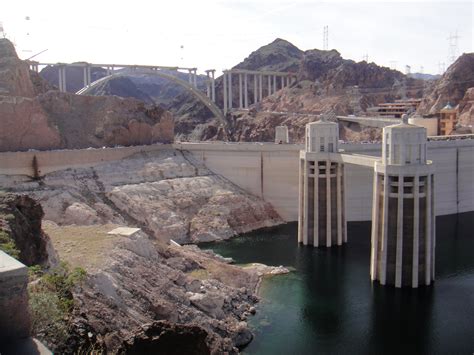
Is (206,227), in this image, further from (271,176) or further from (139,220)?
(271,176)

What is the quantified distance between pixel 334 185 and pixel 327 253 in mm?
5854

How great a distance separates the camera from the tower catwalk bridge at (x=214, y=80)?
87.1 metres

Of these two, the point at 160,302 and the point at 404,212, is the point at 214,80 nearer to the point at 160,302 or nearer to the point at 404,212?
the point at 404,212

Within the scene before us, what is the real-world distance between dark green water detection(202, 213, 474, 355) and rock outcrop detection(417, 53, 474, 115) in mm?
47983

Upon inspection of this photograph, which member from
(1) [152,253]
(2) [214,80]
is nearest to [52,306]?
(1) [152,253]

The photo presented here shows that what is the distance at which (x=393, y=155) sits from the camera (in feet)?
119

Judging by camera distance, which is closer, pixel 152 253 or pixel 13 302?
pixel 13 302

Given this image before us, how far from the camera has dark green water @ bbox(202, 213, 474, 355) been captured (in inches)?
1096

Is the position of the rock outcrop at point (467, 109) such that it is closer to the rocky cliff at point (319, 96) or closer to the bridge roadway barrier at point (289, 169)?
the rocky cliff at point (319, 96)

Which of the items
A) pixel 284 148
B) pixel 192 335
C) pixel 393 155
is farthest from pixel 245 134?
pixel 192 335

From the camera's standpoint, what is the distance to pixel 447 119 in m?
80.1

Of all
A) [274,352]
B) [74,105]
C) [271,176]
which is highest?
[74,105]

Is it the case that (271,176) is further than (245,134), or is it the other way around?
(245,134)

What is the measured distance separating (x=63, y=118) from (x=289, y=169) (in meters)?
23.0
